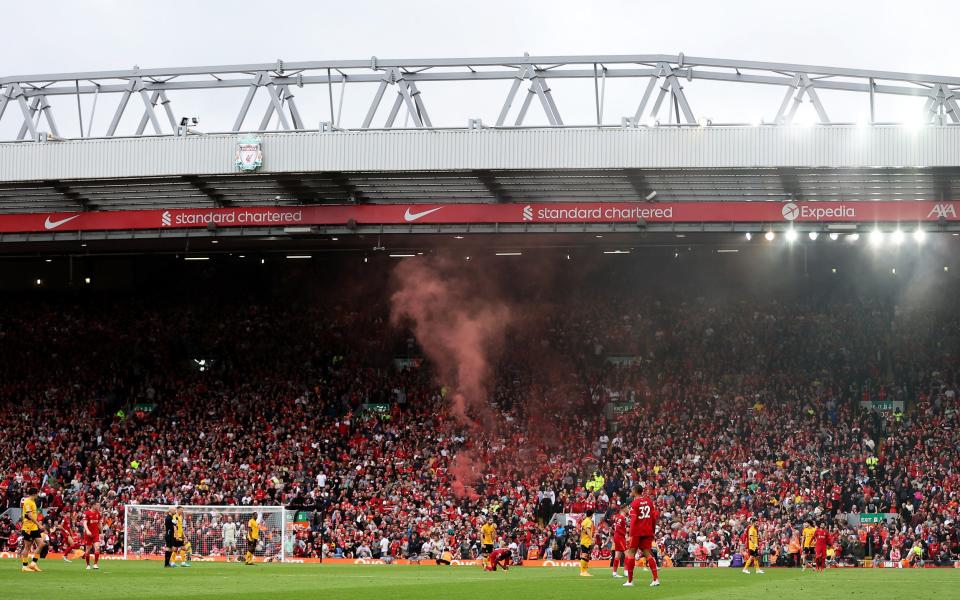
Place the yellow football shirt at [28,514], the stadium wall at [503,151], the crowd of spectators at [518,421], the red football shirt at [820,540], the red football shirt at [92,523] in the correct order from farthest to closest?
the crowd of spectators at [518,421] < the stadium wall at [503,151] < the red football shirt at [820,540] < the red football shirt at [92,523] < the yellow football shirt at [28,514]

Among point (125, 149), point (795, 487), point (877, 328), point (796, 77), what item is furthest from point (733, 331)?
point (125, 149)

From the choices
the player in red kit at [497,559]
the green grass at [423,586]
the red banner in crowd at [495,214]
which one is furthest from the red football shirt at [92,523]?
the red banner in crowd at [495,214]

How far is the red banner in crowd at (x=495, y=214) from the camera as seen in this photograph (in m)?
38.5

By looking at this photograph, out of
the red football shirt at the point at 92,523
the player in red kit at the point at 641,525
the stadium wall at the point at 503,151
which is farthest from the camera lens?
the stadium wall at the point at 503,151

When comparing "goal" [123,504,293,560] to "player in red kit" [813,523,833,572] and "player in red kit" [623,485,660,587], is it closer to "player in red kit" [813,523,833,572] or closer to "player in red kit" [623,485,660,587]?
"player in red kit" [813,523,833,572]

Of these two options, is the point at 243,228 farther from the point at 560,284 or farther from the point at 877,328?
the point at 877,328

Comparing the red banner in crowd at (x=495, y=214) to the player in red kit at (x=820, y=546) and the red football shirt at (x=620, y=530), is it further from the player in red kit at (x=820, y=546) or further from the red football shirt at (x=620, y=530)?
the red football shirt at (x=620, y=530)

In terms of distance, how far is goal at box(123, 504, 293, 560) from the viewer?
129ft

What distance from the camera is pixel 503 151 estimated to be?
3788cm

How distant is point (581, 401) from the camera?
157 ft

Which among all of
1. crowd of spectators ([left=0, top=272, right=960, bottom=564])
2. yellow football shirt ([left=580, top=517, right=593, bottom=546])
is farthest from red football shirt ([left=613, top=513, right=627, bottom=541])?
crowd of spectators ([left=0, top=272, right=960, bottom=564])

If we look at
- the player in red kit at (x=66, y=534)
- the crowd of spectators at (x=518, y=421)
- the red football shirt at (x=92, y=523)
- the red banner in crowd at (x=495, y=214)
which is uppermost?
the red banner in crowd at (x=495, y=214)

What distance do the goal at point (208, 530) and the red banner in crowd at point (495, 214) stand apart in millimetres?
9641

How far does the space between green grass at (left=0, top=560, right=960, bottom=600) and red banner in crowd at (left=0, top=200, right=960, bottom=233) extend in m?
14.9
